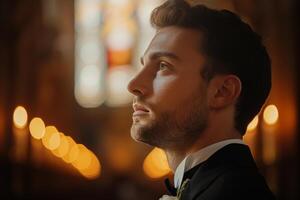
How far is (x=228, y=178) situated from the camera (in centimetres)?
152

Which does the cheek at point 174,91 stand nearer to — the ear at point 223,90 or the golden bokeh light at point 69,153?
the ear at point 223,90

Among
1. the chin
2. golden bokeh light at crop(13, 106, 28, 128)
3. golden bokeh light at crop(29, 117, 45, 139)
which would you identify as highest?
the chin

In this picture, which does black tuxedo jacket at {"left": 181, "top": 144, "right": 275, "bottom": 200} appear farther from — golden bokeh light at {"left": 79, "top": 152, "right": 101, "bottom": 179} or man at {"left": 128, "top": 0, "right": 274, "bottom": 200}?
golden bokeh light at {"left": 79, "top": 152, "right": 101, "bottom": 179}

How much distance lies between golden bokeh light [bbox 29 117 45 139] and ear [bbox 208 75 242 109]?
8.81m

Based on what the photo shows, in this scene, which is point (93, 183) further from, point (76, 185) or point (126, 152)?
point (126, 152)

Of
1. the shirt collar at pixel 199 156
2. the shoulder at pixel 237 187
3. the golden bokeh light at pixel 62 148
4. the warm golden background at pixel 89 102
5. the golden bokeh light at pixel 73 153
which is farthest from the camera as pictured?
the golden bokeh light at pixel 73 153

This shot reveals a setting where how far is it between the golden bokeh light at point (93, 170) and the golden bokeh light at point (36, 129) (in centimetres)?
188

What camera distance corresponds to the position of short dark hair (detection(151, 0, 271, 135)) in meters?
1.70

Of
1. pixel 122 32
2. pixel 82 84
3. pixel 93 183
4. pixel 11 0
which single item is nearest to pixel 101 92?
pixel 82 84

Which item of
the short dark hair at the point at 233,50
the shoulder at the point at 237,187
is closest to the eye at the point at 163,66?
the short dark hair at the point at 233,50

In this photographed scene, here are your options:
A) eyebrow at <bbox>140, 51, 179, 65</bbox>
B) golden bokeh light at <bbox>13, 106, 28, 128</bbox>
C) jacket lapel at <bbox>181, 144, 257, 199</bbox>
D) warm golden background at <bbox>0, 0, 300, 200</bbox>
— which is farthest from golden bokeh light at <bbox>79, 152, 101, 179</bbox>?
jacket lapel at <bbox>181, 144, 257, 199</bbox>

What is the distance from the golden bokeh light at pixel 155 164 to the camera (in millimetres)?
12459

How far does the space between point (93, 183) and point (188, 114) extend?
11460 millimetres

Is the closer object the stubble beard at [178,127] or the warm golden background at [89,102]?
the stubble beard at [178,127]
